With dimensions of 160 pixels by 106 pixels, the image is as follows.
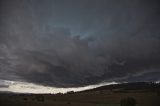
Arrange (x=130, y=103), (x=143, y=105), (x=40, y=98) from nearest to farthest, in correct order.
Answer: (x=130, y=103), (x=143, y=105), (x=40, y=98)

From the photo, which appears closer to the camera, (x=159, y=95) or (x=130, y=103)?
(x=130, y=103)

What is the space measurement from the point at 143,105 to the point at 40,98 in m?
16.4

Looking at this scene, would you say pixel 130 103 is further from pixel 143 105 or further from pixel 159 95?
pixel 159 95

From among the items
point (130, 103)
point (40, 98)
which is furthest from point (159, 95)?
point (40, 98)

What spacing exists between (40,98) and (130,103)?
1707cm

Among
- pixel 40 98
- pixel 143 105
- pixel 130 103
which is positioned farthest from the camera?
pixel 40 98

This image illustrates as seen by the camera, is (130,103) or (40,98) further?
(40,98)

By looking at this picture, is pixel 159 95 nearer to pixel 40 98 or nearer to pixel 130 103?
pixel 130 103

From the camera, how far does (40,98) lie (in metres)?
31.9

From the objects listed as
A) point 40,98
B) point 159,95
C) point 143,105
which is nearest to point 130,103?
point 143,105

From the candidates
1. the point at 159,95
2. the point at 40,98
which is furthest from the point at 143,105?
the point at 40,98

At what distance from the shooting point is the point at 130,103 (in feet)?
58.8

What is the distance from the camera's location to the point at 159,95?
2083cm

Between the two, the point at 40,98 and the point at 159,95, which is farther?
the point at 40,98
